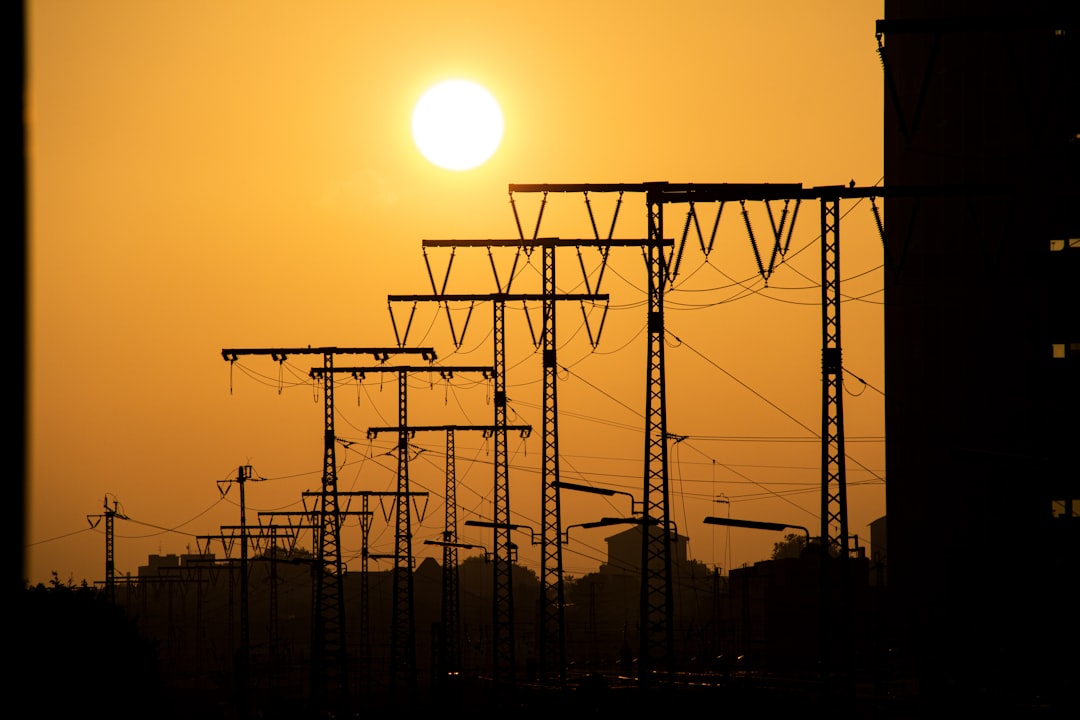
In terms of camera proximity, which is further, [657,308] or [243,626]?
[243,626]
